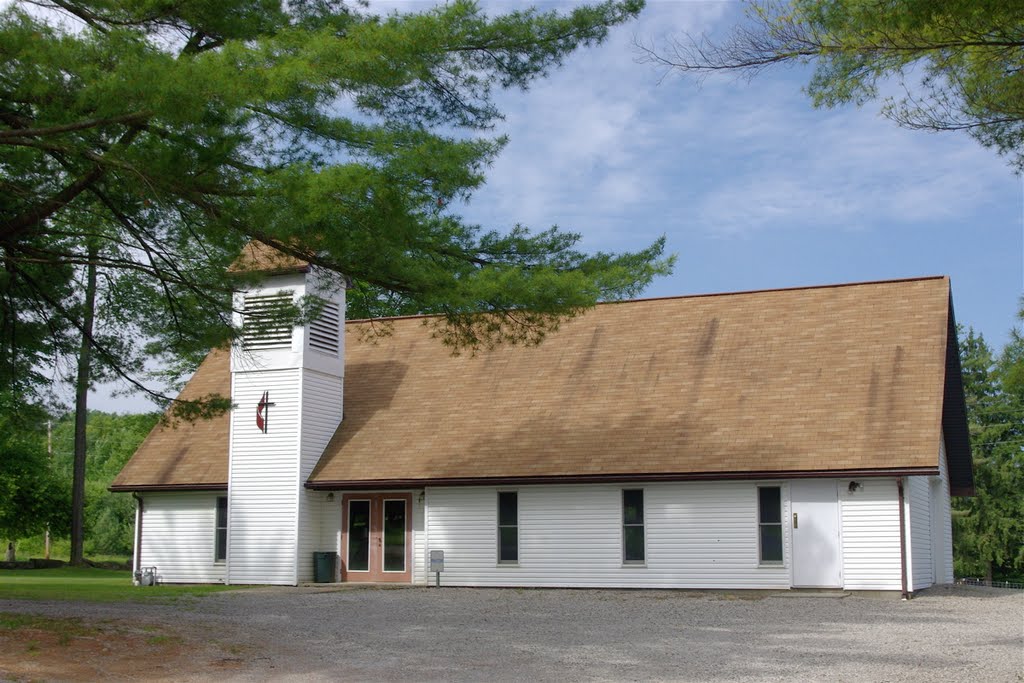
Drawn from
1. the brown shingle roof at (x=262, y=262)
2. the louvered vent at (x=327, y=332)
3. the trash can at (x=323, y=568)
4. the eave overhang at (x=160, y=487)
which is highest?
the louvered vent at (x=327, y=332)

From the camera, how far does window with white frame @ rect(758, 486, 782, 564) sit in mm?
21703

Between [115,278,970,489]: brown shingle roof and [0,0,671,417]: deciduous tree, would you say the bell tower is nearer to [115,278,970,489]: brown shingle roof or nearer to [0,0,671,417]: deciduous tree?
[115,278,970,489]: brown shingle roof

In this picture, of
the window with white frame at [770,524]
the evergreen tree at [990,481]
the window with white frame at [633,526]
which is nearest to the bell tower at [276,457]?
the window with white frame at [633,526]

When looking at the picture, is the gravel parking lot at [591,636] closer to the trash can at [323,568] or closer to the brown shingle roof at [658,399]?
the brown shingle roof at [658,399]

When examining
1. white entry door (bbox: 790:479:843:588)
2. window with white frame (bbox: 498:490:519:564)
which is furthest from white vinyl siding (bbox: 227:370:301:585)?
white entry door (bbox: 790:479:843:588)

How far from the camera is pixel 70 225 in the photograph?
596 inches

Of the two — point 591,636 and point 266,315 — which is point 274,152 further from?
point 591,636

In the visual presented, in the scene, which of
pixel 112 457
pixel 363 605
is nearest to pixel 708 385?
pixel 363 605

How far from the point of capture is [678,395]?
24016 mm

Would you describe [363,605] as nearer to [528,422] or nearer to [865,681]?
[528,422]

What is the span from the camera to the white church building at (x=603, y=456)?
21359 millimetres

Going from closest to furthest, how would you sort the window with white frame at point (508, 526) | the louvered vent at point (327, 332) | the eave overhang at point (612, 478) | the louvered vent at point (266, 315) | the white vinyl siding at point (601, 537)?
the louvered vent at point (266, 315)
the eave overhang at point (612, 478)
the white vinyl siding at point (601, 537)
the window with white frame at point (508, 526)
the louvered vent at point (327, 332)

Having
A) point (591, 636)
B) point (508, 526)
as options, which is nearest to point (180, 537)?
point (508, 526)

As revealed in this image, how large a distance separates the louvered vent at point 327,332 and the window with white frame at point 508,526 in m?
5.66
